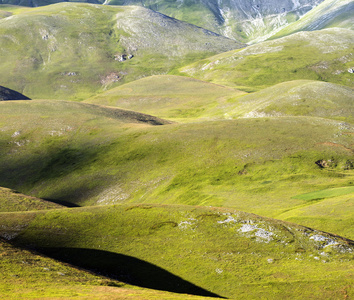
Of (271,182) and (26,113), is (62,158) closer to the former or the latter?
(26,113)

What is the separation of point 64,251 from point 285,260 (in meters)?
23.5

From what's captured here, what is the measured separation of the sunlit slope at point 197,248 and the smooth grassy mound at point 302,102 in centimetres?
9369

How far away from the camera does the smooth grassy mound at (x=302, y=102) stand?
4915 inches

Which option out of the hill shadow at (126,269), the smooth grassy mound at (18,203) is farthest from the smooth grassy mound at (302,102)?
the hill shadow at (126,269)

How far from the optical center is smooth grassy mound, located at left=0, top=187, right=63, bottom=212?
2212 inches

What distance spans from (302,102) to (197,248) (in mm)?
108367

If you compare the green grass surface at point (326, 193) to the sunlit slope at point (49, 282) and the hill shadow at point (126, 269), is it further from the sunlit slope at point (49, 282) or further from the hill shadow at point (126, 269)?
the sunlit slope at point (49, 282)

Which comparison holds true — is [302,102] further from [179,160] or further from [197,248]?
[197,248]

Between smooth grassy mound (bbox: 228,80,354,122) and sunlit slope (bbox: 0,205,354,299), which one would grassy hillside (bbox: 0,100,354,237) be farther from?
smooth grassy mound (bbox: 228,80,354,122)

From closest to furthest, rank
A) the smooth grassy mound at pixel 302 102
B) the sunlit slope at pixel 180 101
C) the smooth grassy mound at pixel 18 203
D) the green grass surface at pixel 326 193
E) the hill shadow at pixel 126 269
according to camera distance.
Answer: the hill shadow at pixel 126 269 < the green grass surface at pixel 326 193 < the smooth grassy mound at pixel 18 203 < the smooth grassy mound at pixel 302 102 < the sunlit slope at pixel 180 101

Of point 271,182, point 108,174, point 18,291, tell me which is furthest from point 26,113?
point 18,291

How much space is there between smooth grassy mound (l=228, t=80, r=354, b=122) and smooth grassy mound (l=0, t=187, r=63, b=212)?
9032 cm

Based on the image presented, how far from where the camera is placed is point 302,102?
13175 centimetres

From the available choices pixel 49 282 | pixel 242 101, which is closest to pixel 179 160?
pixel 49 282
